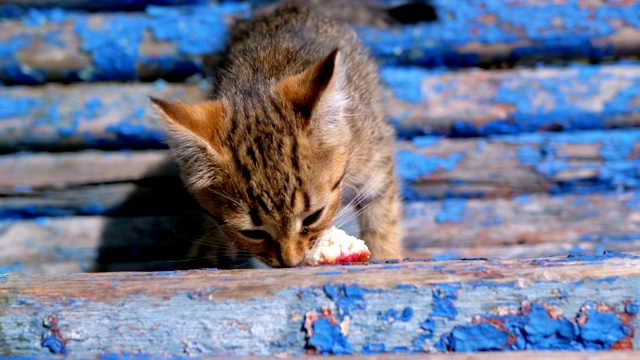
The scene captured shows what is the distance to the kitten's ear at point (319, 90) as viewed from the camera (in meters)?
2.52

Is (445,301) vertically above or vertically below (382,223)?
above

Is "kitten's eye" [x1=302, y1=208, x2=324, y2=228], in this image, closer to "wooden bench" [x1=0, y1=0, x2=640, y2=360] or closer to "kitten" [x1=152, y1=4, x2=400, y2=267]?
"kitten" [x1=152, y1=4, x2=400, y2=267]

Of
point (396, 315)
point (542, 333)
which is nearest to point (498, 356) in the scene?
point (542, 333)

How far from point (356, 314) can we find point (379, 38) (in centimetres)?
231

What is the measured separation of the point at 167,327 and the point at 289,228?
0.86 meters

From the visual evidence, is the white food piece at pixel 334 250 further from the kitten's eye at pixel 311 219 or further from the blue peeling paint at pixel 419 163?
the blue peeling paint at pixel 419 163

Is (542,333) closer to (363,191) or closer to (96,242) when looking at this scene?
(363,191)

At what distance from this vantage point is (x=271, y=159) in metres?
2.65

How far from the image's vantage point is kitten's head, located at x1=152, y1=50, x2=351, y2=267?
263 centimetres

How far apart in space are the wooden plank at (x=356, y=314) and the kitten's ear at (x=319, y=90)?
2.80ft

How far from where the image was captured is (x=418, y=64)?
3891 mm

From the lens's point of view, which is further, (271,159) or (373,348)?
(271,159)

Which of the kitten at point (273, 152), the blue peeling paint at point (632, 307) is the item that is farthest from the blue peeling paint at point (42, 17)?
the blue peeling paint at point (632, 307)

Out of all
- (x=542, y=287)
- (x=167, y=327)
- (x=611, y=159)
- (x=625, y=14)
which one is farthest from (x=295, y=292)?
(x=625, y=14)
